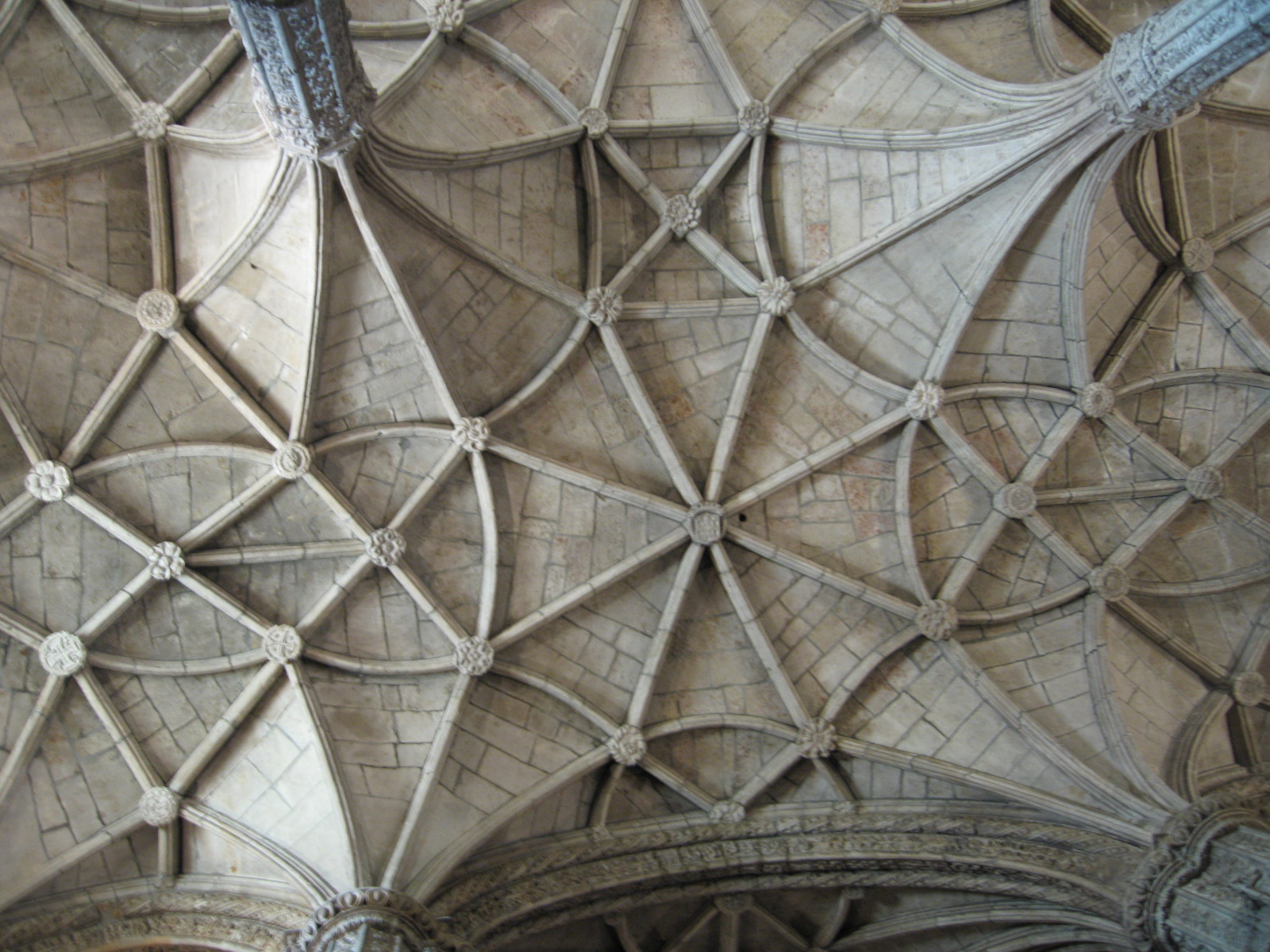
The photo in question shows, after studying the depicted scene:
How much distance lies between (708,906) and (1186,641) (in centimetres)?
588

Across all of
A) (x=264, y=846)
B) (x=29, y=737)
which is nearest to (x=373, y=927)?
(x=264, y=846)

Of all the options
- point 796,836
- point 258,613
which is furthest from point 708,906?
point 258,613

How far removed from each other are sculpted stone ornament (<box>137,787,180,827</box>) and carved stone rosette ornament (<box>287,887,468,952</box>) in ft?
6.13

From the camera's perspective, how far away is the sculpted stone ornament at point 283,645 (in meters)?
10.7

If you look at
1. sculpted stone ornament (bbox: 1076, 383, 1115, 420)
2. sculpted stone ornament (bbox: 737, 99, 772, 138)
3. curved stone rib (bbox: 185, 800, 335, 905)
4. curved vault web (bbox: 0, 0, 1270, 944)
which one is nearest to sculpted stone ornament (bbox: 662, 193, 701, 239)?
curved vault web (bbox: 0, 0, 1270, 944)

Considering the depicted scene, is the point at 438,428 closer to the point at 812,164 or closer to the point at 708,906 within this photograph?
the point at 812,164

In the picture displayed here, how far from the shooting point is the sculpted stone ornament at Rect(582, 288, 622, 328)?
11.3 metres

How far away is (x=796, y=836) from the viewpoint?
1135cm

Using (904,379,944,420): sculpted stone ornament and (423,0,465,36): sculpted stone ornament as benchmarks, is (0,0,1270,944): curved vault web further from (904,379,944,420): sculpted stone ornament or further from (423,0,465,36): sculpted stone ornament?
(423,0,465,36): sculpted stone ornament

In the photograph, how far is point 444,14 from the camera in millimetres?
10391

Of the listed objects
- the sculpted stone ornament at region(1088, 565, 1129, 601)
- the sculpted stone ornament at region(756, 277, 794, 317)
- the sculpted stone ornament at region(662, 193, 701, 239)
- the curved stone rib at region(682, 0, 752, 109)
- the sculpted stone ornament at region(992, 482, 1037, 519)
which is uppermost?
the curved stone rib at region(682, 0, 752, 109)

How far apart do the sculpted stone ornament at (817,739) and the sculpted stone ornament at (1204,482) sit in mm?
4595

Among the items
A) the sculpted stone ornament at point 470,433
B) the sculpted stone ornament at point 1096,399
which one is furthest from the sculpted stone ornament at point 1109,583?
the sculpted stone ornament at point 470,433

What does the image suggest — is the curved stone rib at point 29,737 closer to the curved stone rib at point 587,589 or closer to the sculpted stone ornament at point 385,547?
the sculpted stone ornament at point 385,547
